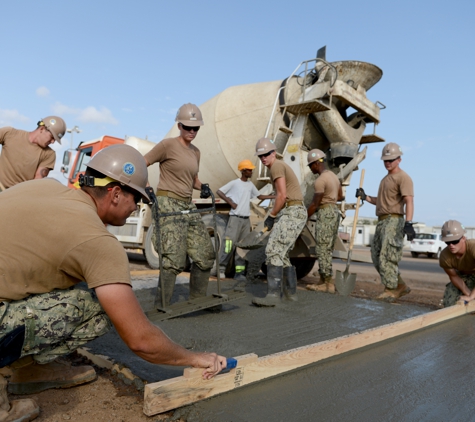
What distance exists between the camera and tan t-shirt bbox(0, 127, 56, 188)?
4.54 m

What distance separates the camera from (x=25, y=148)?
4.59 m

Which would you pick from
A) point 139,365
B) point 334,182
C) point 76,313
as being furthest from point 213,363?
point 334,182

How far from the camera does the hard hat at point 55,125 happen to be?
179 inches

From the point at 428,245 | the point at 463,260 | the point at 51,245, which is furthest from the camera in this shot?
the point at 428,245

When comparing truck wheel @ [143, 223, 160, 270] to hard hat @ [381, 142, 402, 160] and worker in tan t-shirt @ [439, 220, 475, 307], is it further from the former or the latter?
worker in tan t-shirt @ [439, 220, 475, 307]

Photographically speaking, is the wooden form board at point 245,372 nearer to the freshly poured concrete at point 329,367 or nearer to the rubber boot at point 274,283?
the freshly poured concrete at point 329,367

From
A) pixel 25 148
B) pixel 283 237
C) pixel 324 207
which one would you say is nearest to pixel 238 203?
pixel 324 207

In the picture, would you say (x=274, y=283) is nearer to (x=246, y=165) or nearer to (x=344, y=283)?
(x=344, y=283)

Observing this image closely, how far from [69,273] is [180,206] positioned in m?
2.28

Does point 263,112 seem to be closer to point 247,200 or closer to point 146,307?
point 247,200

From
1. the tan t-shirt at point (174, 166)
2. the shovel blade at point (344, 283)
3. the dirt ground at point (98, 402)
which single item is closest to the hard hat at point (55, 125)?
the tan t-shirt at point (174, 166)

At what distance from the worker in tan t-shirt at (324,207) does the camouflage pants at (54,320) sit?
394 centimetres

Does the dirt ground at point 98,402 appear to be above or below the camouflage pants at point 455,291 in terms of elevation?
below

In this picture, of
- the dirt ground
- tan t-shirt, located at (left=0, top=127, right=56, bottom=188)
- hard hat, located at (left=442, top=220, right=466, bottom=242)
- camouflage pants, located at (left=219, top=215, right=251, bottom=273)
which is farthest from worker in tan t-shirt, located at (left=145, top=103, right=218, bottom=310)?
hard hat, located at (left=442, top=220, right=466, bottom=242)
